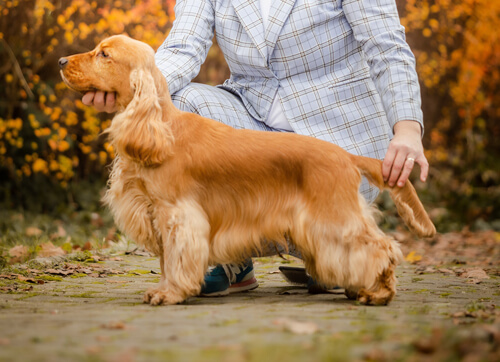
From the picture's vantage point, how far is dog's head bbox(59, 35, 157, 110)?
2746 mm

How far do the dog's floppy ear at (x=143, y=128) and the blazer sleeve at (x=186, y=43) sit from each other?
53 centimetres

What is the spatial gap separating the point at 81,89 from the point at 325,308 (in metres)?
1.50

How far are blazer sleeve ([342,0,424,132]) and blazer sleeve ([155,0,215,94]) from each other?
2.78 feet

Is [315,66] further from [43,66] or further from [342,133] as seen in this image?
[43,66]

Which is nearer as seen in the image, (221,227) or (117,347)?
(117,347)

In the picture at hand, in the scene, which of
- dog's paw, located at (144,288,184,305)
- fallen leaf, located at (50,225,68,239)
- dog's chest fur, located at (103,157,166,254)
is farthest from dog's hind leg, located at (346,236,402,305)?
fallen leaf, located at (50,225,68,239)

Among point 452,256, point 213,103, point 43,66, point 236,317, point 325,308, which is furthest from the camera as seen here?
point 43,66

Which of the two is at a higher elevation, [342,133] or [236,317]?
[342,133]

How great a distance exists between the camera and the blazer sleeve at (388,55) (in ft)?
9.66

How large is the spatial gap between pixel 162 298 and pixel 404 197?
4.03ft

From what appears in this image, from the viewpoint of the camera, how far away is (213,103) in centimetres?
323

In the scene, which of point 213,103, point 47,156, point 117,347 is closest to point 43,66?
point 47,156

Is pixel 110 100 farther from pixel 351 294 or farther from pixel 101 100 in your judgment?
pixel 351 294

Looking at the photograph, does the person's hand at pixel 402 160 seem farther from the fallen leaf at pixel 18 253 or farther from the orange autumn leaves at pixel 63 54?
the orange autumn leaves at pixel 63 54
